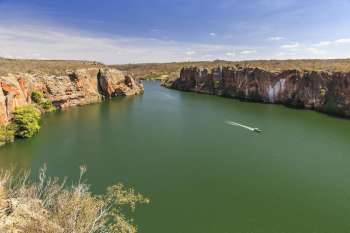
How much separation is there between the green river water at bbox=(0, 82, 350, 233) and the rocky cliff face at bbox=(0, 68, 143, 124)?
549 centimetres

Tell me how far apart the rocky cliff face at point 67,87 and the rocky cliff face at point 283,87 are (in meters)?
22.6

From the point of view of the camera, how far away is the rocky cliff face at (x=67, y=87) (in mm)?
37406

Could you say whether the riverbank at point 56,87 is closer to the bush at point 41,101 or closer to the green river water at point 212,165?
the bush at point 41,101

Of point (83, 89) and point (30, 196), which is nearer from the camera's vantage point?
point (30, 196)

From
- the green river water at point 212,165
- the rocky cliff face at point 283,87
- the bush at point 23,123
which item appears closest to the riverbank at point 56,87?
the bush at point 23,123

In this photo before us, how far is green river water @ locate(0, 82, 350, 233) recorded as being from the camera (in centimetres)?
1783

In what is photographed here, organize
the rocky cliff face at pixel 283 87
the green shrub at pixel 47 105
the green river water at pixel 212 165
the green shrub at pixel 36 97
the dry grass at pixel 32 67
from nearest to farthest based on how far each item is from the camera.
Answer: the green river water at pixel 212 165, the green shrub at pixel 36 97, the green shrub at pixel 47 105, the rocky cliff face at pixel 283 87, the dry grass at pixel 32 67

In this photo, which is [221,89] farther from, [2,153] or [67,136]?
[2,153]

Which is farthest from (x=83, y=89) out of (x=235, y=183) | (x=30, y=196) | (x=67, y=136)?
(x=30, y=196)

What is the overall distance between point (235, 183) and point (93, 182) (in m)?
10.9

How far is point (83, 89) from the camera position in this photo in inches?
2717

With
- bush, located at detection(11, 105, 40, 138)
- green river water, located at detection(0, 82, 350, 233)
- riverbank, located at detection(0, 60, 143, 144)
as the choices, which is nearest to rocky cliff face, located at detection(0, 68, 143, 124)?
riverbank, located at detection(0, 60, 143, 144)

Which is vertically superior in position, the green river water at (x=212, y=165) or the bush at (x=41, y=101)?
the bush at (x=41, y=101)

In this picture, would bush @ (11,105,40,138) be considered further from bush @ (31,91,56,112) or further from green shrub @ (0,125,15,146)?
bush @ (31,91,56,112)
